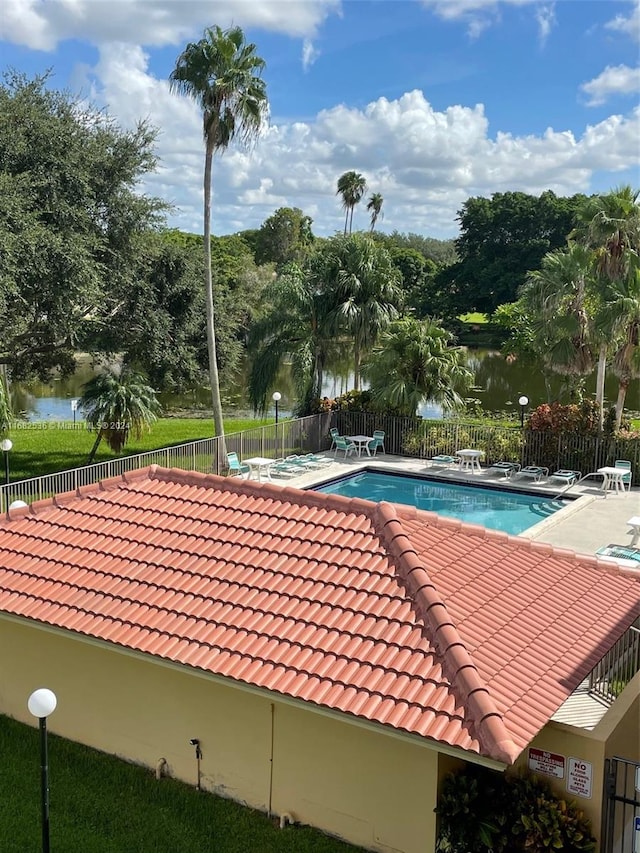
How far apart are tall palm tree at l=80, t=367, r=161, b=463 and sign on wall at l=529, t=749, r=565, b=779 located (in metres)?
17.0

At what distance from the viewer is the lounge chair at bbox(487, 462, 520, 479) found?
2384 cm

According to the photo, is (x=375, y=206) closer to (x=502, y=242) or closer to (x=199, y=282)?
(x=502, y=242)

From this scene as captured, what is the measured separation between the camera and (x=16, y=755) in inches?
387

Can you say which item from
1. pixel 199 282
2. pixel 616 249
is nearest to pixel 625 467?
pixel 616 249

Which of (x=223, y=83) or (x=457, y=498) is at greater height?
(x=223, y=83)

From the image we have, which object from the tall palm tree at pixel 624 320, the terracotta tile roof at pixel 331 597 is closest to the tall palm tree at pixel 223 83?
the tall palm tree at pixel 624 320

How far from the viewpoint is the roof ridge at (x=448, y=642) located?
6.63m

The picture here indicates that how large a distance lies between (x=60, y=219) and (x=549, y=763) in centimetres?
2151

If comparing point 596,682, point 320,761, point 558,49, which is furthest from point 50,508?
point 558,49

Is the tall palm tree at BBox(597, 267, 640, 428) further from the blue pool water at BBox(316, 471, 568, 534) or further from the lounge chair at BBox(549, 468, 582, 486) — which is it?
the blue pool water at BBox(316, 471, 568, 534)

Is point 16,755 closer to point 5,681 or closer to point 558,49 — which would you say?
point 5,681

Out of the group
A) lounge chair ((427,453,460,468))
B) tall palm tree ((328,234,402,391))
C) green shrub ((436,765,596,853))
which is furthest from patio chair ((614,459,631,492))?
green shrub ((436,765,596,853))

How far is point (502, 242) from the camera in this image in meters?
70.1

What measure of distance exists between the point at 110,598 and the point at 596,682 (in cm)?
548
